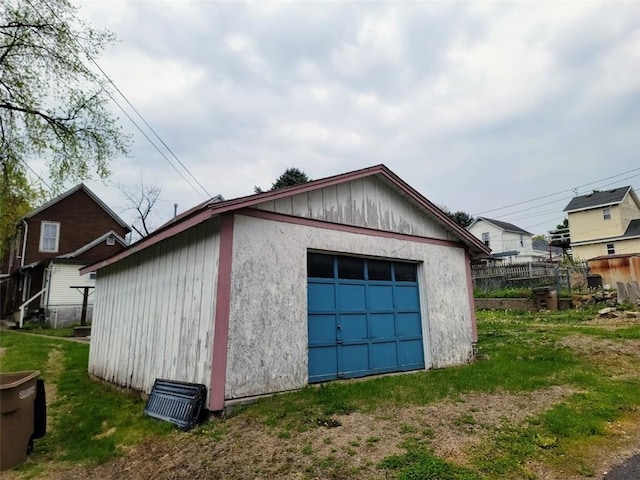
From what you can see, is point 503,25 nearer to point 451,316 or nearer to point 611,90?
point 611,90

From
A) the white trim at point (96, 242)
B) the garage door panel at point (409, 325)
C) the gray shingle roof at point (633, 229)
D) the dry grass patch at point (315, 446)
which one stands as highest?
the gray shingle roof at point (633, 229)

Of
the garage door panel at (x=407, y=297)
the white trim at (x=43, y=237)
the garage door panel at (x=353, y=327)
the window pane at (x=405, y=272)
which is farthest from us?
the white trim at (x=43, y=237)

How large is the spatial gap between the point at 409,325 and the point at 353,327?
5.46ft

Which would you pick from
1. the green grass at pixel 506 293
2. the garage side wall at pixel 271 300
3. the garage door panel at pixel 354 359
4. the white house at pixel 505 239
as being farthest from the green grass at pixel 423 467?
the white house at pixel 505 239

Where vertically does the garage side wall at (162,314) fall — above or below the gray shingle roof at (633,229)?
below

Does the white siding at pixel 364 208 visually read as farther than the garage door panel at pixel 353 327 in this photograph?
No

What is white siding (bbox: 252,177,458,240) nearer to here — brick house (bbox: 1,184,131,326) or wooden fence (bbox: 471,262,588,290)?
wooden fence (bbox: 471,262,588,290)

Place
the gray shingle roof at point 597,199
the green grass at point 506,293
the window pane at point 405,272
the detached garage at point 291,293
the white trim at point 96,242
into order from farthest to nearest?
1. the gray shingle roof at point 597,199
2. the white trim at point 96,242
3. the green grass at point 506,293
4. the window pane at point 405,272
5. the detached garage at point 291,293

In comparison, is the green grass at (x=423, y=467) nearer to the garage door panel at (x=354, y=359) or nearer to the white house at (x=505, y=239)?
the garage door panel at (x=354, y=359)

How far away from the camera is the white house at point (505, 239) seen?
36188 mm

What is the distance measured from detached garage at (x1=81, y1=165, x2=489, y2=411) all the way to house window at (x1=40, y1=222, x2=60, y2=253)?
16574 millimetres

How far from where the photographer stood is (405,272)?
27.2 feet

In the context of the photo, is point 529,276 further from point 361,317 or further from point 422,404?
point 422,404

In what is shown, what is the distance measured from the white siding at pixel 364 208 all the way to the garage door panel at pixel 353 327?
180 cm
